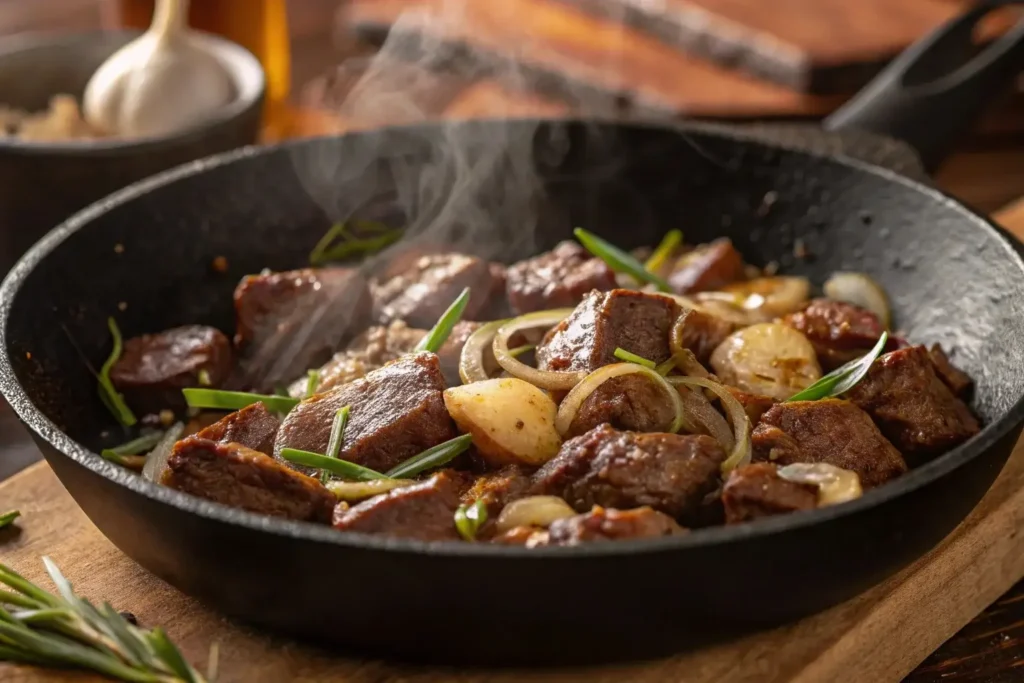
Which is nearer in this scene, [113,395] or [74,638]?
[74,638]

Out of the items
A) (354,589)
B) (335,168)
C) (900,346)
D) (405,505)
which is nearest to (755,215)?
(900,346)

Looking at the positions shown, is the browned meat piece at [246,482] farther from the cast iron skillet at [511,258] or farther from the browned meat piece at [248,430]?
the browned meat piece at [248,430]

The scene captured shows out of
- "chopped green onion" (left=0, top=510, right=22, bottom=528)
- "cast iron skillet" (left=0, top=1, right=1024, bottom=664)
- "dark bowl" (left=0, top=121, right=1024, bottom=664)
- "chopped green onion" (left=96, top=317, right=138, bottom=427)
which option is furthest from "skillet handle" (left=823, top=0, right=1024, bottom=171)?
"chopped green onion" (left=0, top=510, right=22, bottom=528)

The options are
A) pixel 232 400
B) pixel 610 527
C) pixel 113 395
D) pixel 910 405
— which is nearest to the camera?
pixel 610 527

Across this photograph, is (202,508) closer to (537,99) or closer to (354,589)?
(354,589)

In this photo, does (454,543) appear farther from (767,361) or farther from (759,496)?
(767,361)

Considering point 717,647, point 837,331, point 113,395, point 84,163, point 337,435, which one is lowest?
point 717,647

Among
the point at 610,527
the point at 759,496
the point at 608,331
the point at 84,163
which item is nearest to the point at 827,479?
the point at 759,496

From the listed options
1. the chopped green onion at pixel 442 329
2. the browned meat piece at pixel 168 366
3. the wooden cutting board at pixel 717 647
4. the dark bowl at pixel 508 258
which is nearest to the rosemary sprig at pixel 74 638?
the wooden cutting board at pixel 717 647
